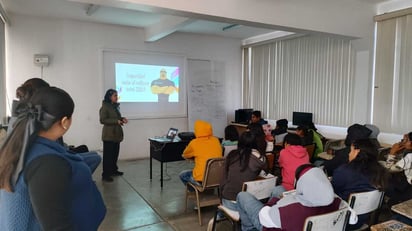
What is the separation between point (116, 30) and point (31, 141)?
17.5 feet

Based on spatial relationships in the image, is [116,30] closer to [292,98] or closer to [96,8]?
[96,8]

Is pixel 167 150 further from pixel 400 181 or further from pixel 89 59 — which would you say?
pixel 400 181

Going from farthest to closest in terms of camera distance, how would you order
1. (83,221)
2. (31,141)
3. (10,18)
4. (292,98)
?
(292,98)
(10,18)
(83,221)
(31,141)

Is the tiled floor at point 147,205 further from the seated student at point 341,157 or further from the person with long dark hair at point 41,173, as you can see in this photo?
the person with long dark hair at point 41,173

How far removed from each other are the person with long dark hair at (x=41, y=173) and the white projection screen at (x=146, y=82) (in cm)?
500

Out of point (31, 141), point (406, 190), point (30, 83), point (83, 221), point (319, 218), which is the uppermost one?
point (30, 83)

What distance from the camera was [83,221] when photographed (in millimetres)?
1078

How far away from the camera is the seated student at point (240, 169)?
2520mm

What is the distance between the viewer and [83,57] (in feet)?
18.1

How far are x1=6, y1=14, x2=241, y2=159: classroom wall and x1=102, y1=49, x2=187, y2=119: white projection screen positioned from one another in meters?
0.16

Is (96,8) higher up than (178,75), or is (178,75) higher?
(96,8)

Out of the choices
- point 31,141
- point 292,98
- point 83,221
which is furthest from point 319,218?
point 292,98

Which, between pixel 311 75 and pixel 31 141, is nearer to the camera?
pixel 31 141

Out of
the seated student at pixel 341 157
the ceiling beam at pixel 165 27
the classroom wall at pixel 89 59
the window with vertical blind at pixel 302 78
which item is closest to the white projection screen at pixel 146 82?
the classroom wall at pixel 89 59
